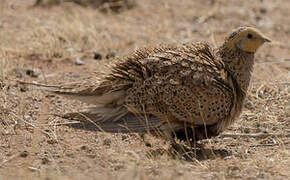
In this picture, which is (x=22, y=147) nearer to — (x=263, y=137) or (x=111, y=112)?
(x=111, y=112)

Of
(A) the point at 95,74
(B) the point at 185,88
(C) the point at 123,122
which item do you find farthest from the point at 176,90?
(A) the point at 95,74

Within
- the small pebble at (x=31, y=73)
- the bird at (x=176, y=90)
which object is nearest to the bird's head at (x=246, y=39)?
the bird at (x=176, y=90)

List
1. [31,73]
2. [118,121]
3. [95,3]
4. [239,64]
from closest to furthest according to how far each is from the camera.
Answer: [239,64]
[118,121]
[31,73]
[95,3]

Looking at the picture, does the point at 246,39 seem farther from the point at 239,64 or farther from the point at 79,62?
the point at 79,62

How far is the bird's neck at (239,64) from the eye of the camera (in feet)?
17.6

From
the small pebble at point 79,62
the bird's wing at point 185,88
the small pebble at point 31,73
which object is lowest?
the small pebble at point 31,73

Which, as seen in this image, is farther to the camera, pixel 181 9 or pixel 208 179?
pixel 181 9

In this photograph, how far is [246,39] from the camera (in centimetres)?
539

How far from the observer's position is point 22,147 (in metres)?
5.32

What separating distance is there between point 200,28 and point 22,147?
17.6 ft

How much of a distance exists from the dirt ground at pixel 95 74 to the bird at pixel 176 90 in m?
0.21

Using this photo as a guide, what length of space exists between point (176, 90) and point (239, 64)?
2.24ft

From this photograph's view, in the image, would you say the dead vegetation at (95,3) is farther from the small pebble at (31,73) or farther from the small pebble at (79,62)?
the small pebble at (31,73)

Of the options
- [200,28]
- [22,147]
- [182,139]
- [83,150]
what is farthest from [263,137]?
[200,28]
